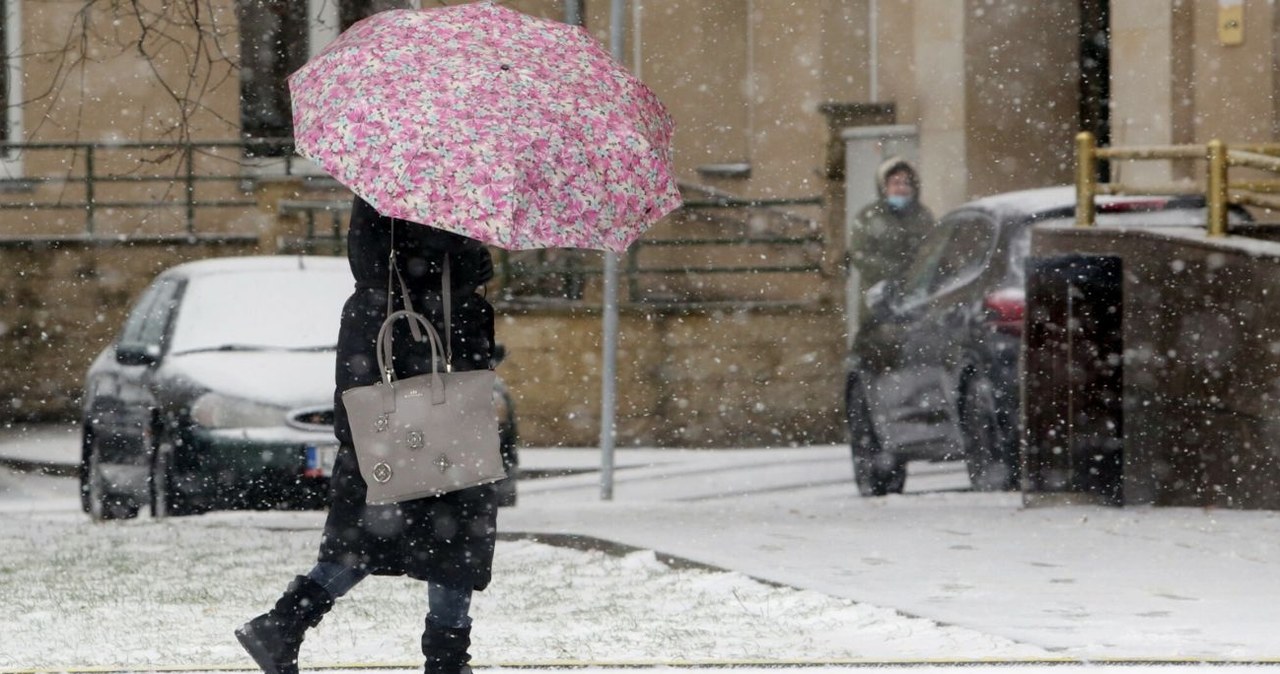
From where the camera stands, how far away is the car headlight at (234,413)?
11352 millimetres

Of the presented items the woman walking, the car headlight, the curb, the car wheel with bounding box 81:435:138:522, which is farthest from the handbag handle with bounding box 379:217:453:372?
the curb

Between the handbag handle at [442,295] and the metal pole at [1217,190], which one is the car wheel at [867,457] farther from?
the handbag handle at [442,295]

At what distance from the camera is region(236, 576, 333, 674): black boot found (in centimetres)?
585

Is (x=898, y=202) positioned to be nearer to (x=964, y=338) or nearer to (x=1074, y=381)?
(x=964, y=338)

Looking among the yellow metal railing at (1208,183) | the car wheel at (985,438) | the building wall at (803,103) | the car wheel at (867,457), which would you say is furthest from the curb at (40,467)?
the yellow metal railing at (1208,183)

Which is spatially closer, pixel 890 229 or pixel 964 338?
pixel 964 338

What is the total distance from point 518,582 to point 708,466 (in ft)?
26.9

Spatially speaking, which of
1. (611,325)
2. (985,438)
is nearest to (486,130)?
(985,438)

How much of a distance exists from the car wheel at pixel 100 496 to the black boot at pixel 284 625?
22.5 feet

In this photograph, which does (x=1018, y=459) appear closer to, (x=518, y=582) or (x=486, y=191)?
(x=518, y=582)

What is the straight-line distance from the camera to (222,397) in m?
11.5

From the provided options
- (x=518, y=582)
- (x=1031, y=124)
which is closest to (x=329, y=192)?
(x=1031, y=124)

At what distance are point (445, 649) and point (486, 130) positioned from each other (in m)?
1.30

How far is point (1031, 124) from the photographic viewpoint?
1989 cm
